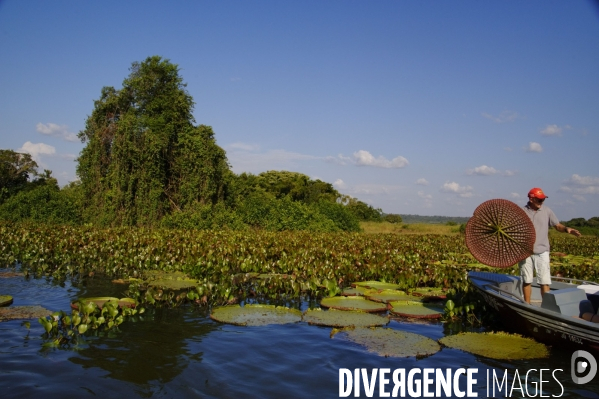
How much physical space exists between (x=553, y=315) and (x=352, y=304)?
9.46 feet

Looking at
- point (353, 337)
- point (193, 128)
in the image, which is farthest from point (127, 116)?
point (353, 337)

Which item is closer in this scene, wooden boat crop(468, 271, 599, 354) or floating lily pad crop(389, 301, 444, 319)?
wooden boat crop(468, 271, 599, 354)

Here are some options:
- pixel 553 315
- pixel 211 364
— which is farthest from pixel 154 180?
pixel 553 315

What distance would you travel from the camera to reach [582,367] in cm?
505

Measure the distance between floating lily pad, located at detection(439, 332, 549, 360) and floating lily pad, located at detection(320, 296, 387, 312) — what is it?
4.92 ft

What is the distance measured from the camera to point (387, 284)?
9.27m

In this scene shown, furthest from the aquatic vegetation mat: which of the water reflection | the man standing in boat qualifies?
the water reflection

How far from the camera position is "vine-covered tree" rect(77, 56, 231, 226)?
21734 mm

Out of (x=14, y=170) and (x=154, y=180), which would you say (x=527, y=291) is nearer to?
(x=154, y=180)

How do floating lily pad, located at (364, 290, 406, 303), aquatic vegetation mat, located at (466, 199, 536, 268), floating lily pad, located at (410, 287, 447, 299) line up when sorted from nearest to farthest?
aquatic vegetation mat, located at (466, 199, 536, 268) → floating lily pad, located at (364, 290, 406, 303) → floating lily pad, located at (410, 287, 447, 299)

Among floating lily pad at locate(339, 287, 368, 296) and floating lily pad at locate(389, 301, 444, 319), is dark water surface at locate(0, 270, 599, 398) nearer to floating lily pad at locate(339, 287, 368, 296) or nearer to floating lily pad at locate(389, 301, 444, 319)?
floating lily pad at locate(389, 301, 444, 319)

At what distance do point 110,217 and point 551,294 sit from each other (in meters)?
19.1

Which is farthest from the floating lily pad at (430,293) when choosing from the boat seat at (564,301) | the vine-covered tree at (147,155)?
the vine-covered tree at (147,155)

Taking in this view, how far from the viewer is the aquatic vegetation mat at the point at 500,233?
5.92 m
